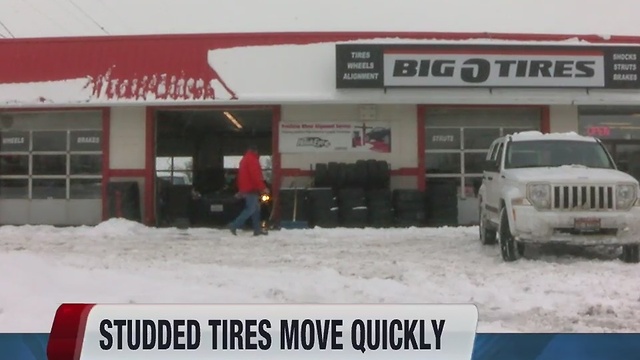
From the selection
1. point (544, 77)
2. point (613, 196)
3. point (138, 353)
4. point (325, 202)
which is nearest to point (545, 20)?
point (544, 77)

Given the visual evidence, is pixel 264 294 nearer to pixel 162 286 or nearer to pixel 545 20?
pixel 162 286

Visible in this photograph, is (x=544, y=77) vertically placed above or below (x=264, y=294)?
above

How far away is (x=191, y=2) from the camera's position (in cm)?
188

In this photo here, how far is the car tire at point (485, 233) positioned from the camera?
1.89 meters

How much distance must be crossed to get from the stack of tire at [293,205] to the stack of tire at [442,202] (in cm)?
40

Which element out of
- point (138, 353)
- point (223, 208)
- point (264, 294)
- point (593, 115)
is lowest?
point (138, 353)

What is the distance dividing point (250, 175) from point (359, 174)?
0.35 meters

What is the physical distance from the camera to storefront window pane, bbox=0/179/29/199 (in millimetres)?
1894

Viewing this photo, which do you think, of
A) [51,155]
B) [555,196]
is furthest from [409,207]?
[51,155]

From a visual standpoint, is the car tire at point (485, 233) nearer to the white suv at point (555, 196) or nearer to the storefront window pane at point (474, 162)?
the white suv at point (555, 196)

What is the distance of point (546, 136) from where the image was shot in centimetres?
192

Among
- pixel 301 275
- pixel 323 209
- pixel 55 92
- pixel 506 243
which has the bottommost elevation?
pixel 301 275

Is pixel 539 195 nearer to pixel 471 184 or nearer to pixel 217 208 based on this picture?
pixel 471 184

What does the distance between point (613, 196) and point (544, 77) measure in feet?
1.34
